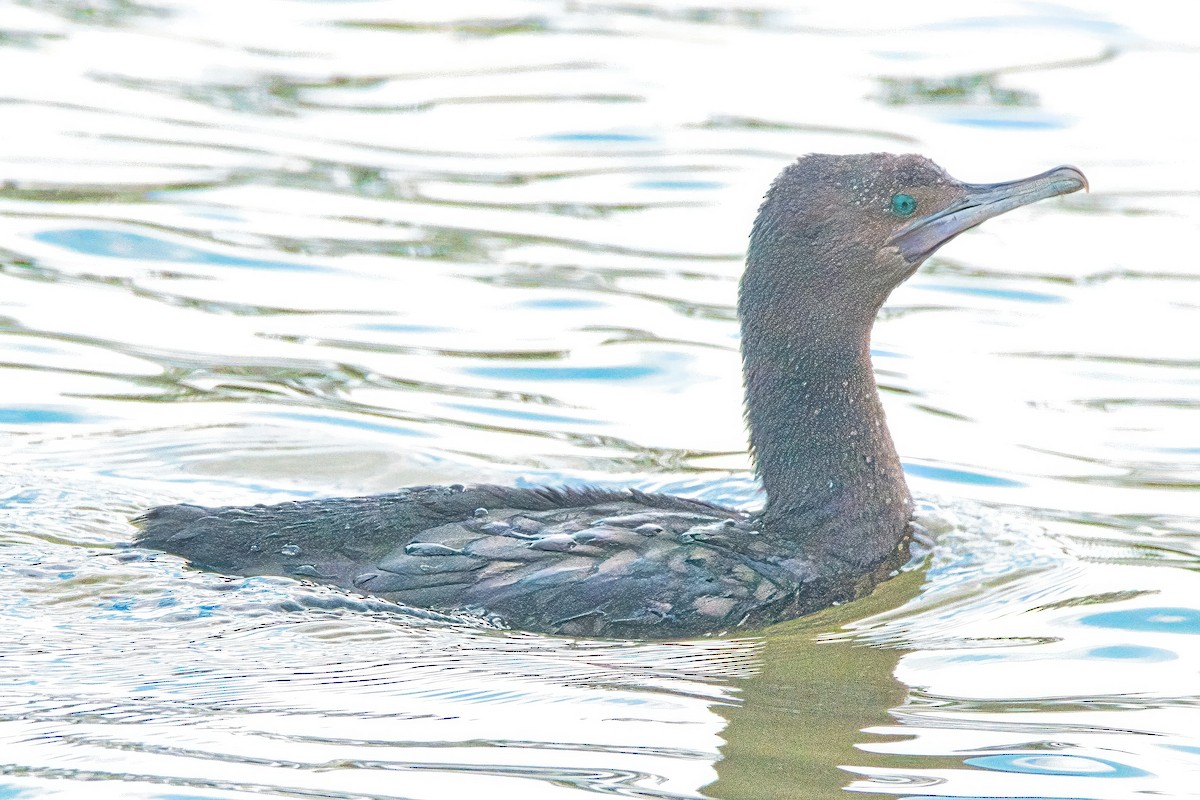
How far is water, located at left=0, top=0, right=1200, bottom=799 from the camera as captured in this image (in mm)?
5945

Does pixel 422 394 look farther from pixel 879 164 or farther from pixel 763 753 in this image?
pixel 763 753

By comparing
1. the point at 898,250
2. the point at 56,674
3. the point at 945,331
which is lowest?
the point at 56,674

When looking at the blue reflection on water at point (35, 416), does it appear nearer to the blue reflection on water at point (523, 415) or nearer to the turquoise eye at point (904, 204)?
the blue reflection on water at point (523, 415)

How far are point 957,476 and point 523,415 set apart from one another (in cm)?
204

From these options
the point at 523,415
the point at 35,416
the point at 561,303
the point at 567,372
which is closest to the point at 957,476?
the point at 523,415

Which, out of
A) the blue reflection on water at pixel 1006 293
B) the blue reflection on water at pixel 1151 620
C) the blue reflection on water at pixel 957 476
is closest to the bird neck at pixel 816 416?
the blue reflection on water at pixel 1151 620

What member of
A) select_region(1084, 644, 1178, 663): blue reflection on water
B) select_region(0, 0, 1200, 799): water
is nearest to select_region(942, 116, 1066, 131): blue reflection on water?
select_region(0, 0, 1200, 799): water

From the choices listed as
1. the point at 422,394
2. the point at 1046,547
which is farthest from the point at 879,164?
the point at 422,394

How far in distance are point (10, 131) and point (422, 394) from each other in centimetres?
510

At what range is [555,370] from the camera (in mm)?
10156

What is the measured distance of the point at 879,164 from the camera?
7.39 metres

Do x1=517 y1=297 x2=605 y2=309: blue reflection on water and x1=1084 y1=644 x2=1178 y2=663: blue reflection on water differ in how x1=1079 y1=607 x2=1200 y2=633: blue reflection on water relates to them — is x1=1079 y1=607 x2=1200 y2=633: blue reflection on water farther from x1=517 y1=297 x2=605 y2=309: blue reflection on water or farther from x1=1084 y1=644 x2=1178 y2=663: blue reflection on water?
x1=517 y1=297 x2=605 y2=309: blue reflection on water

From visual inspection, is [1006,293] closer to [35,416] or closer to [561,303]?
[561,303]

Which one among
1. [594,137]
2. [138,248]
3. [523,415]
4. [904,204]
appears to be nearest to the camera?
[904,204]
